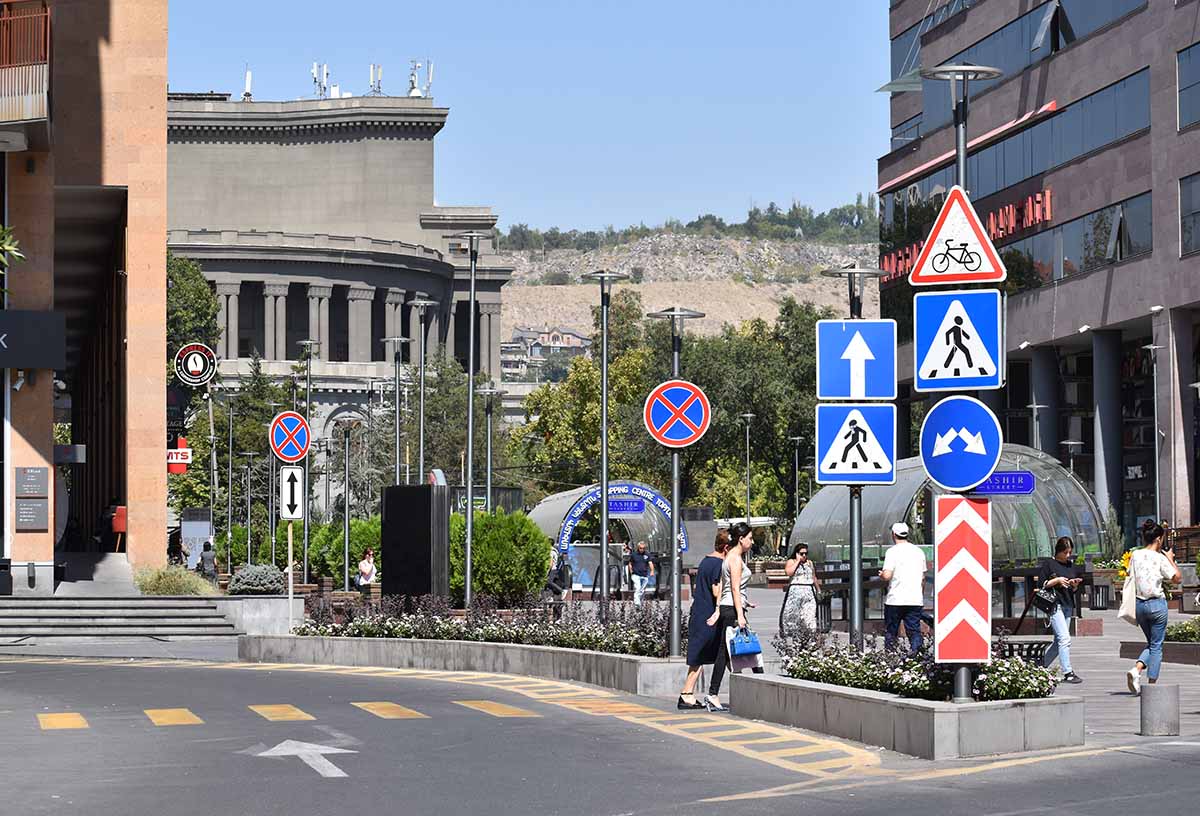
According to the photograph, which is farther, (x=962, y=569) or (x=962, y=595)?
(x=962, y=569)

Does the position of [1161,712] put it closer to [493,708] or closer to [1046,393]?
[493,708]

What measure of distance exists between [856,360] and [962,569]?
446cm

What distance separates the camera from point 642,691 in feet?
74.4

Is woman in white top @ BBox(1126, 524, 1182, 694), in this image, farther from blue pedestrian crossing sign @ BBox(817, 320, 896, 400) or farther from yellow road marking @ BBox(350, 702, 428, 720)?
yellow road marking @ BBox(350, 702, 428, 720)

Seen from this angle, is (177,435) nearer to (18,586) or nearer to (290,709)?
(18,586)

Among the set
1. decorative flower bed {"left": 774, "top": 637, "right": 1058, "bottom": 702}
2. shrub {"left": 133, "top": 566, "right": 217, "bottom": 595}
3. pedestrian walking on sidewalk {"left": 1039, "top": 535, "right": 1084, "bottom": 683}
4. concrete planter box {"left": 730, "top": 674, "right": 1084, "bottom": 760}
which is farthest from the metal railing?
concrete planter box {"left": 730, "top": 674, "right": 1084, "bottom": 760}

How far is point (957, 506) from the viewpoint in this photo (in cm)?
1597

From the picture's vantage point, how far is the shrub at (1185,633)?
90.0 ft

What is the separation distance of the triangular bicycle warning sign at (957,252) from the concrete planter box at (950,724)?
3187 mm

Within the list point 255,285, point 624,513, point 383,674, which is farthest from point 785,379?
point 383,674

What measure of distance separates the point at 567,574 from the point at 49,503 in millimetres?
14368

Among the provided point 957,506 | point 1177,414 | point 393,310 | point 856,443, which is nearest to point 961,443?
point 957,506

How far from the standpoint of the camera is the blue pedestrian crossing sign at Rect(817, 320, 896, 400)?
20.0 m

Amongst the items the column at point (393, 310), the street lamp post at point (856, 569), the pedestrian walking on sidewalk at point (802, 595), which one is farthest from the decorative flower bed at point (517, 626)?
the column at point (393, 310)
